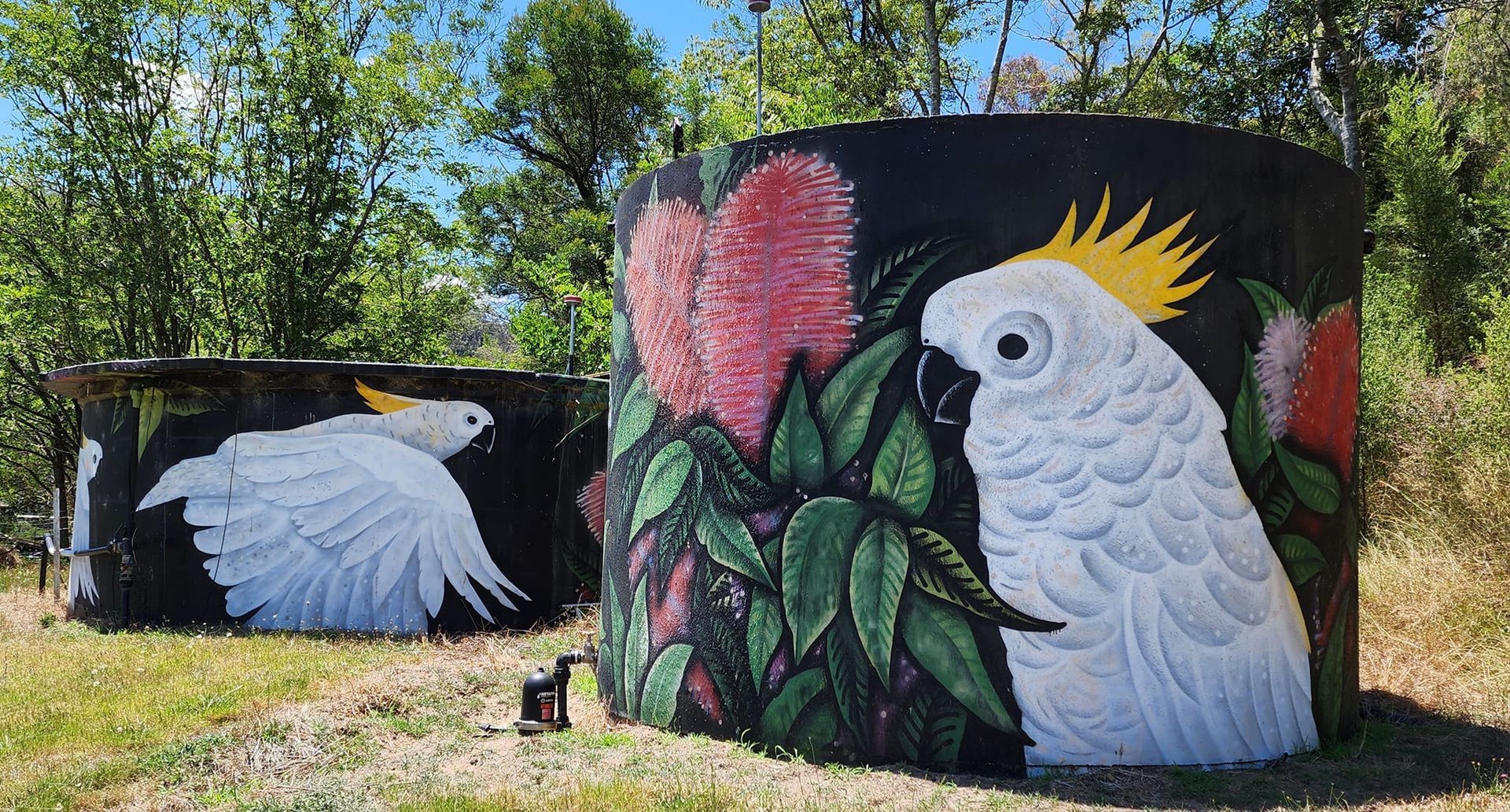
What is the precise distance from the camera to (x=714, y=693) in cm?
623

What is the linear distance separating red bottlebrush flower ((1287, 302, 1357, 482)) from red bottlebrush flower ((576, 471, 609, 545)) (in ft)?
24.1

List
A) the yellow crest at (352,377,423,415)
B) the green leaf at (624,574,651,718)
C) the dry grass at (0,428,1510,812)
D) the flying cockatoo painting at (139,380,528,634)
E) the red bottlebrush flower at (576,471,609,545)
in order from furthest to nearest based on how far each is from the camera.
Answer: the red bottlebrush flower at (576,471,609,545) → the yellow crest at (352,377,423,415) → the flying cockatoo painting at (139,380,528,634) → the green leaf at (624,574,651,718) → the dry grass at (0,428,1510,812)

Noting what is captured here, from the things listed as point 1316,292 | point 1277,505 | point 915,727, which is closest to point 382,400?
point 915,727

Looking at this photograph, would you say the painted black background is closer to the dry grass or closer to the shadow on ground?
the dry grass

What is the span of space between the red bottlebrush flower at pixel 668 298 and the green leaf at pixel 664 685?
4.63 feet

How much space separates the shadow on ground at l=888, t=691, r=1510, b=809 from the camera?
523 cm

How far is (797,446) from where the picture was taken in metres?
6.01

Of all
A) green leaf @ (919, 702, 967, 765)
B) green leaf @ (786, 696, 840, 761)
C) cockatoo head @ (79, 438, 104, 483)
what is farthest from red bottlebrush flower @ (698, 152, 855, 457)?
cockatoo head @ (79, 438, 104, 483)

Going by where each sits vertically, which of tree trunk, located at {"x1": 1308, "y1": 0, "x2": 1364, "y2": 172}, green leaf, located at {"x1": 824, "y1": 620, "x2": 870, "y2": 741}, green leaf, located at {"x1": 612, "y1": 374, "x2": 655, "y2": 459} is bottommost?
green leaf, located at {"x1": 824, "y1": 620, "x2": 870, "y2": 741}

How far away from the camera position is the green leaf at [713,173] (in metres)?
6.46

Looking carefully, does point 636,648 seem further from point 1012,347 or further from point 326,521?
point 326,521

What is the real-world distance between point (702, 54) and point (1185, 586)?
2531 cm

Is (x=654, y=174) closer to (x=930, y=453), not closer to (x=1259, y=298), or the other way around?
(x=930, y=453)

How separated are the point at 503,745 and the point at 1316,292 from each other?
5.34 metres
